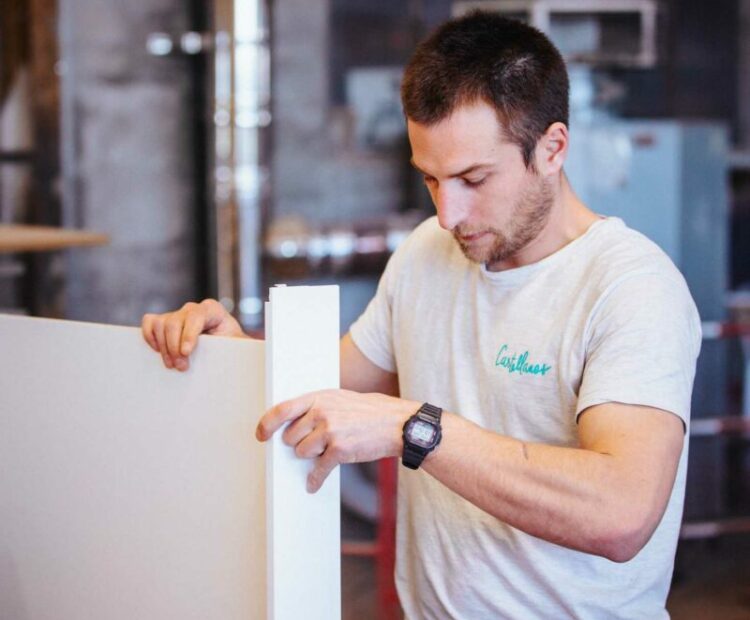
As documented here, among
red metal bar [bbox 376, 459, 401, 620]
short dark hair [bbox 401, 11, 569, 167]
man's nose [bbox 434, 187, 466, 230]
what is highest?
short dark hair [bbox 401, 11, 569, 167]

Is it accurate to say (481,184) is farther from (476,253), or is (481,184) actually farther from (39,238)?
(39,238)

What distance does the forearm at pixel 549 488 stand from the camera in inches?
45.1

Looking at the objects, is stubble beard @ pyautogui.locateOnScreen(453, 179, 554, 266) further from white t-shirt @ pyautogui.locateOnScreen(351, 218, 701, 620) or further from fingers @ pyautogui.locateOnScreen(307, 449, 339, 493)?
fingers @ pyautogui.locateOnScreen(307, 449, 339, 493)

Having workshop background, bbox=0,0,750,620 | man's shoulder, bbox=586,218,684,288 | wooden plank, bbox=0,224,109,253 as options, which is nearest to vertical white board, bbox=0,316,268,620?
man's shoulder, bbox=586,218,684,288

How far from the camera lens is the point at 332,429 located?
41.4 inches

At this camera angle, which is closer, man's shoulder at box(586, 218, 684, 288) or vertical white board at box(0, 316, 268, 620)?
vertical white board at box(0, 316, 268, 620)

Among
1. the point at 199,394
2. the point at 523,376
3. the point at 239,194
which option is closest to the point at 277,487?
the point at 199,394

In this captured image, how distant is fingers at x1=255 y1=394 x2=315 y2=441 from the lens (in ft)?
3.42

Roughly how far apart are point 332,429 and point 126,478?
35cm

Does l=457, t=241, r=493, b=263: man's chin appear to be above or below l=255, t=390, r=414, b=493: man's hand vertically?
above

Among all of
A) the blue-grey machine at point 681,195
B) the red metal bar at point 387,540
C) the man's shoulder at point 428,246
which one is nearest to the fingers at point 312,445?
the man's shoulder at point 428,246

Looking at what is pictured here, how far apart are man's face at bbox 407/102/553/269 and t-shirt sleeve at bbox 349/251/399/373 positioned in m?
0.26

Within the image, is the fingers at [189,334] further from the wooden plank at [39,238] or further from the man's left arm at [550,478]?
the wooden plank at [39,238]

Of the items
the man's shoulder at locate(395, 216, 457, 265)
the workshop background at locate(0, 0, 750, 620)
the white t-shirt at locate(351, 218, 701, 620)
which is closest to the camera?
the white t-shirt at locate(351, 218, 701, 620)
